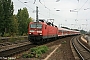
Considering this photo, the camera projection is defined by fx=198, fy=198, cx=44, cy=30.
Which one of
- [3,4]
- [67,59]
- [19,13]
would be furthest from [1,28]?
[67,59]

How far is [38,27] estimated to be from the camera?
2709 centimetres

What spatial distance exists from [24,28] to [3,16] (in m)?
20.7

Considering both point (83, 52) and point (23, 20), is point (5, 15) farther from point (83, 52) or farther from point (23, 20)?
point (83, 52)

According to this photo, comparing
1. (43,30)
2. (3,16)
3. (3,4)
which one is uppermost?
(3,4)

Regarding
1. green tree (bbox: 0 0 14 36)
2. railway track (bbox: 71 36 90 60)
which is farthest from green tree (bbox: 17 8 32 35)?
railway track (bbox: 71 36 90 60)

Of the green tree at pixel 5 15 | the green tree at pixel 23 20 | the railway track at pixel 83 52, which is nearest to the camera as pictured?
the railway track at pixel 83 52

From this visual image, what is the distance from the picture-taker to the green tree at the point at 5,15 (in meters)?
58.0

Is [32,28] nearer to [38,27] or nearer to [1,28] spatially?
[38,27]

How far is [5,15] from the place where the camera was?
198 feet

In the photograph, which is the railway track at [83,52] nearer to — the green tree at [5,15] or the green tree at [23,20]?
the green tree at [5,15]

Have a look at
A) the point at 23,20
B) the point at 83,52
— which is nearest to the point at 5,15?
the point at 23,20

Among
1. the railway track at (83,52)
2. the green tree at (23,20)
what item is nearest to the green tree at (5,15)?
the green tree at (23,20)

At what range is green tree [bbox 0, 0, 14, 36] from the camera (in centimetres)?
5805

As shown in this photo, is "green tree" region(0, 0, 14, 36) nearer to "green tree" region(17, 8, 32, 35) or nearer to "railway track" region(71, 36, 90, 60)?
"green tree" region(17, 8, 32, 35)
